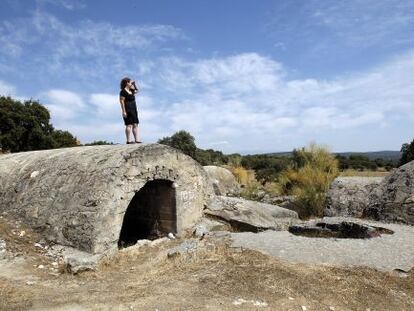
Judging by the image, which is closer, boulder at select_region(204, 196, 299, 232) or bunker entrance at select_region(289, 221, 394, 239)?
bunker entrance at select_region(289, 221, 394, 239)

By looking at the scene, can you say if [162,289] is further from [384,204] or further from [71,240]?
[384,204]

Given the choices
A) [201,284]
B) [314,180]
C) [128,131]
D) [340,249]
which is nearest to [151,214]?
[128,131]

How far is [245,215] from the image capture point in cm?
1032

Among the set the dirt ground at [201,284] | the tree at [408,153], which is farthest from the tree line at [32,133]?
the dirt ground at [201,284]

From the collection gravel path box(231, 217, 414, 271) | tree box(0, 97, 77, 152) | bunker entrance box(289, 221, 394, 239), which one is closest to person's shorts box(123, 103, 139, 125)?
gravel path box(231, 217, 414, 271)

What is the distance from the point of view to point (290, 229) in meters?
9.91

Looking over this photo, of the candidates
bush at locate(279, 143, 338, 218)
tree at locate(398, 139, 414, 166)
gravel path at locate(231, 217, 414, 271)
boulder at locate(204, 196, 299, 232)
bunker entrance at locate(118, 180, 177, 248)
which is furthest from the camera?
tree at locate(398, 139, 414, 166)

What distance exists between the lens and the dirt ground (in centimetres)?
552

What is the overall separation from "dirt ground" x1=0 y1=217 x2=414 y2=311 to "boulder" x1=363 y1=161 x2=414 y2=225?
348cm

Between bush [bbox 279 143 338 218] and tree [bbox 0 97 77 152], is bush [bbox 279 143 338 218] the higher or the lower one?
the lower one

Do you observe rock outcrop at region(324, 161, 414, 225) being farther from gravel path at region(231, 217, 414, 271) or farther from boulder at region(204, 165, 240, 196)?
boulder at region(204, 165, 240, 196)

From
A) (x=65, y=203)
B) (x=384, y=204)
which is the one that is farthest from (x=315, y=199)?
(x=65, y=203)

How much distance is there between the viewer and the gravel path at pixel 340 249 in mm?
7098

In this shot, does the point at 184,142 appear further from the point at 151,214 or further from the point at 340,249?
the point at 340,249
